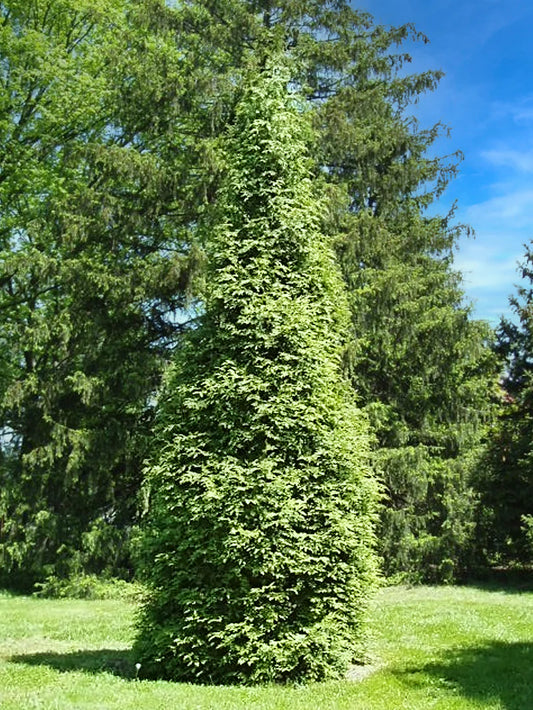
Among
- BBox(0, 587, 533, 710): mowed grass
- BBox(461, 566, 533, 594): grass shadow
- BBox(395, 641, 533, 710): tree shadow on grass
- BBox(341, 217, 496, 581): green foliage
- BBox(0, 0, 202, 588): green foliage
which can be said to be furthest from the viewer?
BBox(341, 217, 496, 581): green foliage

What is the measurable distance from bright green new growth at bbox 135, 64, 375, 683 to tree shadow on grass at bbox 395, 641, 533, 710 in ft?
2.62

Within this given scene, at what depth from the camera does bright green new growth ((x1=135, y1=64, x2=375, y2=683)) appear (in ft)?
20.1

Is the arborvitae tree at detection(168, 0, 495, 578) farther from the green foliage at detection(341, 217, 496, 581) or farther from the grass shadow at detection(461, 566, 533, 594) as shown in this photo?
the grass shadow at detection(461, 566, 533, 594)

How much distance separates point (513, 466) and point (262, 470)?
37.0ft

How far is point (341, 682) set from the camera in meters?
6.04

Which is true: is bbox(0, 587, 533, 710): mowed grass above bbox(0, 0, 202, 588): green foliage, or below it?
below

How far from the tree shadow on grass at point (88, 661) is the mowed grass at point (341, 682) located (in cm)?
1

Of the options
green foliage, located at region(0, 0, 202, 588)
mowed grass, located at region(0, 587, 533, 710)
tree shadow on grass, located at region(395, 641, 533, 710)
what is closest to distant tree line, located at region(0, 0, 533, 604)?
green foliage, located at region(0, 0, 202, 588)

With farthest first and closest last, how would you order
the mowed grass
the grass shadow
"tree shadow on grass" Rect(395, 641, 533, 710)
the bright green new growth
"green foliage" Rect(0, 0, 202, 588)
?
the grass shadow
"green foliage" Rect(0, 0, 202, 588)
the bright green new growth
"tree shadow on grass" Rect(395, 641, 533, 710)
the mowed grass

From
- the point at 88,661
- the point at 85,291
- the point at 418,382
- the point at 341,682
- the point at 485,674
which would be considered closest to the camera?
the point at 341,682

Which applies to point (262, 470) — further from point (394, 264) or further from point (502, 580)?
point (502, 580)

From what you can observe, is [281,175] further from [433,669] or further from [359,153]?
[359,153]

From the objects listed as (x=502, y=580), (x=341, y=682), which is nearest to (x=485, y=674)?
(x=341, y=682)

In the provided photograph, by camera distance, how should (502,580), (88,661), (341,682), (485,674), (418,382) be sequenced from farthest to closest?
(418,382), (502,580), (88,661), (485,674), (341,682)
